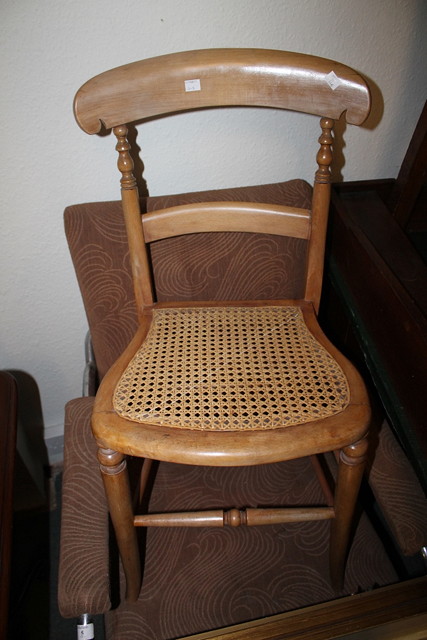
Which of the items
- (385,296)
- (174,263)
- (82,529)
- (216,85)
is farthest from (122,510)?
(216,85)

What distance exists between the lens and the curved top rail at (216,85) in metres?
0.68

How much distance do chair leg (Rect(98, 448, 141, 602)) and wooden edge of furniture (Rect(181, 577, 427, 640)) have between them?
0.21 meters

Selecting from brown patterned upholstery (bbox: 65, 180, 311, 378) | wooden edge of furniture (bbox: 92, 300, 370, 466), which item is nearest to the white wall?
brown patterned upholstery (bbox: 65, 180, 311, 378)

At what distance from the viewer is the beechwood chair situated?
617 mm

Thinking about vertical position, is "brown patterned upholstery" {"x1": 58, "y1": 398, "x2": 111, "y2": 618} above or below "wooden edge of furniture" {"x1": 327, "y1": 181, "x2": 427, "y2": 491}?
below

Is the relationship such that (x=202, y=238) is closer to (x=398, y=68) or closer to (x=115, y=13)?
(x=115, y=13)

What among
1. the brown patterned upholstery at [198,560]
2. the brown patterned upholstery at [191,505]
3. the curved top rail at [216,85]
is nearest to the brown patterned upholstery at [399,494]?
the brown patterned upholstery at [191,505]

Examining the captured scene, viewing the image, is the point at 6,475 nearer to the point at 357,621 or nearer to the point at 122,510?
the point at 122,510

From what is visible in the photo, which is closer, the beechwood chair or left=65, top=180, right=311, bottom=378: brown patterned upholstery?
the beechwood chair

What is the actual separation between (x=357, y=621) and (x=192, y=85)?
790 mm

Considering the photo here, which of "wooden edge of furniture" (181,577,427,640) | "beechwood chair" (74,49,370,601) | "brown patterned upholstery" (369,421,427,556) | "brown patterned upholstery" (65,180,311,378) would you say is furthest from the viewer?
"brown patterned upholstery" (65,180,311,378)

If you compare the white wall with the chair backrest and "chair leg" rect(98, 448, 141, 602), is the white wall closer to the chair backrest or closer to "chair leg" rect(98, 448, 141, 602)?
the chair backrest

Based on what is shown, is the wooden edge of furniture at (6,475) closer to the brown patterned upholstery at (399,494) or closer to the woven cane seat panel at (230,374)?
the woven cane seat panel at (230,374)

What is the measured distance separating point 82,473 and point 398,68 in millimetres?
1055
